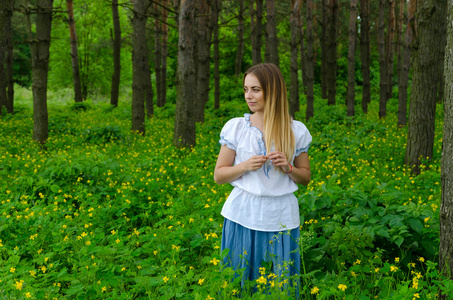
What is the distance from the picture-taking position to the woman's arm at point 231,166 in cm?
244

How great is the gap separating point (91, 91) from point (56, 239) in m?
26.3

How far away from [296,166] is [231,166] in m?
0.50

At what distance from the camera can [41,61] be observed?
9141 millimetres

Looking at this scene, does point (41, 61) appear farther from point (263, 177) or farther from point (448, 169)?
point (448, 169)

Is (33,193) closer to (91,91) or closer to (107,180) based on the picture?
(107,180)

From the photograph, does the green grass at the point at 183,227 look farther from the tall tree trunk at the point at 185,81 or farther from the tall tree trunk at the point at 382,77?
the tall tree trunk at the point at 382,77

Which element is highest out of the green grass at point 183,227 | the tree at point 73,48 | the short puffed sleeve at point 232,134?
the tree at point 73,48

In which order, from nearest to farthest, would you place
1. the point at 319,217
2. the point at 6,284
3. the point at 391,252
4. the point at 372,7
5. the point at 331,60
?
the point at 6,284 → the point at 391,252 → the point at 319,217 → the point at 331,60 → the point at 372,7

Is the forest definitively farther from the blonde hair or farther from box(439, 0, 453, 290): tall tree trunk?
the blonde hair

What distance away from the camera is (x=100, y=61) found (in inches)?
1061

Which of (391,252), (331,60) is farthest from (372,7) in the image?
(391,252)

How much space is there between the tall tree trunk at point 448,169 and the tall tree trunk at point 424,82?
4866 millimetres

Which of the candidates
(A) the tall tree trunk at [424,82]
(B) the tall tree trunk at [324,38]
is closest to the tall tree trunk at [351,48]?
(B) the tall tree trunk at [324,38]

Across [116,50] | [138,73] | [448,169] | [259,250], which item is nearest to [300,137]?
[259,250]
